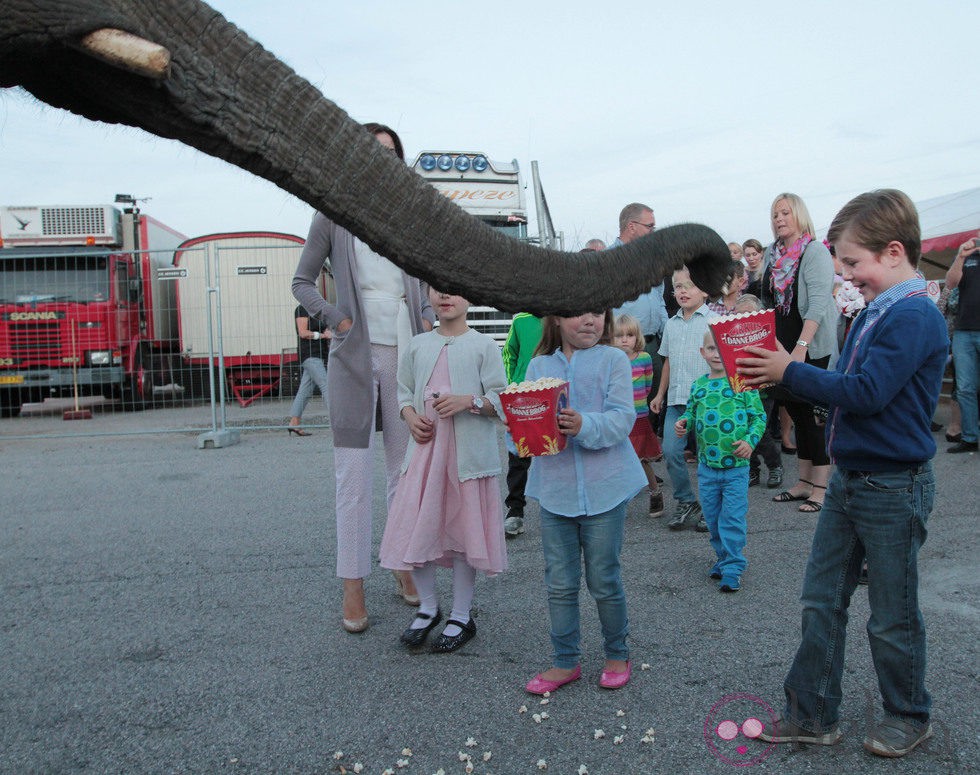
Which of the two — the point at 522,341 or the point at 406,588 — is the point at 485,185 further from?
the point at 406,588

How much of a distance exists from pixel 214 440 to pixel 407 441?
7001 millimetres

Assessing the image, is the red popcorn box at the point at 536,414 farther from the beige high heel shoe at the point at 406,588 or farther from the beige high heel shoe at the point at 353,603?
the beige high heel shoe at the point at 406,588

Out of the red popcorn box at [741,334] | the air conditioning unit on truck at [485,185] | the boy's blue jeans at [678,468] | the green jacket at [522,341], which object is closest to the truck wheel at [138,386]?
the air conditioning unit on truck at [485,185]

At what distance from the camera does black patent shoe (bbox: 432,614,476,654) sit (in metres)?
3.84

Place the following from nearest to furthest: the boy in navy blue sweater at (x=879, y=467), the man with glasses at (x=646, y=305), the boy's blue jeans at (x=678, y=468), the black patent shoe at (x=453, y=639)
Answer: the boy in navy blue sweater at (x=879, y=467)
the black patent shoe at (x=453, y=639)
the boy's blue jeans at (x=678, y=468)
the man with glasses at (x=646, y=305)

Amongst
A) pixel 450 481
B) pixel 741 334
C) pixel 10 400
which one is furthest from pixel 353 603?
pixel 10 400

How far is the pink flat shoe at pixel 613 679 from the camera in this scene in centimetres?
337

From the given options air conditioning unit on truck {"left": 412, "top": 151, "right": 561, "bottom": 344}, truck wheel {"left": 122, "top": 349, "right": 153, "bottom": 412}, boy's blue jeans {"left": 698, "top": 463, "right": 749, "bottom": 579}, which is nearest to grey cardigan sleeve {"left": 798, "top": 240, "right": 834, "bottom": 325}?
boy's blue jeans {"left": 698, "top": 463, "right": 749, "bottom": 579}

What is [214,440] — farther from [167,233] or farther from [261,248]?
[167,233]

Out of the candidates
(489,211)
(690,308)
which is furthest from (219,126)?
(489,211)

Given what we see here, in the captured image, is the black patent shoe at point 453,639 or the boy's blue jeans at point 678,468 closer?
the black patent shoe at point 453,639

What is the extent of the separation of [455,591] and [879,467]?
6.78ft

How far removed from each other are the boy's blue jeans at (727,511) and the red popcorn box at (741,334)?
2.05 metres

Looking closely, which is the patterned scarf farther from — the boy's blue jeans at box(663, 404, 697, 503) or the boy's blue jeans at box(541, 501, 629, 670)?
the boy's blue jeans at box(541, 501, 629, 670)
